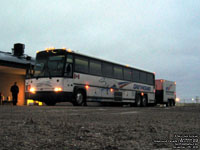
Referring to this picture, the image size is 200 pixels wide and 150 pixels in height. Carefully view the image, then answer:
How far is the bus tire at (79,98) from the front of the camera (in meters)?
16.0

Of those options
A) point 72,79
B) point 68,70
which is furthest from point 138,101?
point 68,70

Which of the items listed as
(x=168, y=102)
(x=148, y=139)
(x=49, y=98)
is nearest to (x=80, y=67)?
(x=49, y=98)

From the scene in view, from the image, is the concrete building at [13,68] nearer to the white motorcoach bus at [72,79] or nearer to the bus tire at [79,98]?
the white motorcoach bus at [72,79]

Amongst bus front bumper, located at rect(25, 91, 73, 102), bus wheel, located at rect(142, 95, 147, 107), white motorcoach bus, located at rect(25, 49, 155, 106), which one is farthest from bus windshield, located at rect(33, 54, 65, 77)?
bus wheel, located at rect(142, 95, 147, 107)

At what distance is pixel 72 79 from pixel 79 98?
4.35 ft

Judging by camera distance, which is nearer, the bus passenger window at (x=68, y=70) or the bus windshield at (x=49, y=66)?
the bus passenger window at (x=68, y=70)

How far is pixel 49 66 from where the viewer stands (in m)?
16.0

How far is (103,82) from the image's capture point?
1883 cm

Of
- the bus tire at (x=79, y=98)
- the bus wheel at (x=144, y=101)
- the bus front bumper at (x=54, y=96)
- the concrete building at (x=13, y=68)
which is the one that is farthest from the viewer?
the bus wheel at (x=144, y=101)

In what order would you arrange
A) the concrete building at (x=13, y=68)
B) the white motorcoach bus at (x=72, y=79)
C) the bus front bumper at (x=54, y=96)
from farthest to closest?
the concrete building at (x=13, y=68) → the white motorcoach bus at (x=72, y=79) → the bus front bumper at (x=54, y=96)

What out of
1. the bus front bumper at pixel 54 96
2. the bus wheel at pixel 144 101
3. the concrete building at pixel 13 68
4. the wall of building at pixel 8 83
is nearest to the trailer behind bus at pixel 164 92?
the bus wheel at pixel 144 101

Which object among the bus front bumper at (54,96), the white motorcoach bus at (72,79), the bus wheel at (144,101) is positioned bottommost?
the bus wheel at (144,101)

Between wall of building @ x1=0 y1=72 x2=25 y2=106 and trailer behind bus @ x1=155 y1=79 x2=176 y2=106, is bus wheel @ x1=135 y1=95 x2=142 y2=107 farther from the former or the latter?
wall of building @ x1=0 y1=72 x2=25 y2=106

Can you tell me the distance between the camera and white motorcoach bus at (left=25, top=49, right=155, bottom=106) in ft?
50.9
